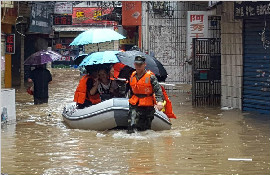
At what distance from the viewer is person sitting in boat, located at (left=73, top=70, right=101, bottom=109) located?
1391 centimetres

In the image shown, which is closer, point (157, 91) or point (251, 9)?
point (157, 91)

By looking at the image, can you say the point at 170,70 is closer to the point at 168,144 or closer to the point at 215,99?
the point at 215,99

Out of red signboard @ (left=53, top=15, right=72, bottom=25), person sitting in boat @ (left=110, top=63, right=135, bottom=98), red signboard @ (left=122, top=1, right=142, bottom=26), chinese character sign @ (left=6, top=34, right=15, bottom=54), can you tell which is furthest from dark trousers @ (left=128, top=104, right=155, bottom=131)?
red signboard @ (left=53, top=15, right=72, bottom=25)

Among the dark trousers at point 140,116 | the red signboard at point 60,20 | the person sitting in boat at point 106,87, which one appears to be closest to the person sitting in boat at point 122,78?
the person sitting in boat at point 106,87

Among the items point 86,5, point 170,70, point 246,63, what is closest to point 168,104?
point 246,63

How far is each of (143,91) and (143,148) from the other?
1285 mm

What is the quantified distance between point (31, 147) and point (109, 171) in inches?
124

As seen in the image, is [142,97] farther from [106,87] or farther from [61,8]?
[61,8]

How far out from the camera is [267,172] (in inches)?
346

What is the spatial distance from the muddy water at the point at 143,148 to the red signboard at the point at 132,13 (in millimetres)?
12804

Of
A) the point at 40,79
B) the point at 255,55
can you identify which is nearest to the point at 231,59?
the point at 255,55

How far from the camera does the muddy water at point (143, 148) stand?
916 cm

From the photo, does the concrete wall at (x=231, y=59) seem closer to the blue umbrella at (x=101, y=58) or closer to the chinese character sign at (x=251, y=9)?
the chinese character sign at (x=251, y=9)

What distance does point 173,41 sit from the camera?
86.4ft
